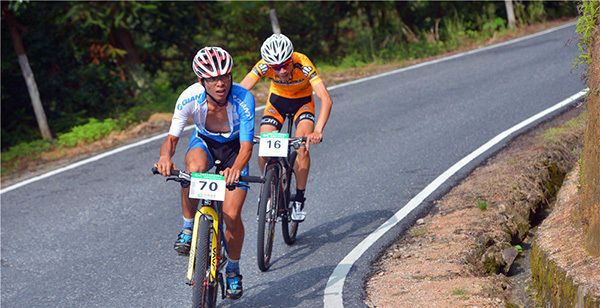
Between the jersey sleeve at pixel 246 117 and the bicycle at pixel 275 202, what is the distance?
991mm

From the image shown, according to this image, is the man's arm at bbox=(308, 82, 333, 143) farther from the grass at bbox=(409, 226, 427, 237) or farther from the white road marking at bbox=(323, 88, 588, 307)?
the grass at bbox=(409, 226, 427, 237)

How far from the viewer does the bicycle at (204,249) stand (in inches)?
256

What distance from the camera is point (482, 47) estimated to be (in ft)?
68.9

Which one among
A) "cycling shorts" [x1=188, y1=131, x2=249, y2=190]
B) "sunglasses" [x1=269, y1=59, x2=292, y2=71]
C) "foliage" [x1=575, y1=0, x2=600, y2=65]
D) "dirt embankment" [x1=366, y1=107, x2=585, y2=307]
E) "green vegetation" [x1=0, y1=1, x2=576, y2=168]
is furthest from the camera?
"green vegetation" [x1=0, y1=1, x2=576, y2=168]

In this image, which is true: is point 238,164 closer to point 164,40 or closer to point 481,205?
→ point 481,205

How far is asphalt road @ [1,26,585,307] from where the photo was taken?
839 cm

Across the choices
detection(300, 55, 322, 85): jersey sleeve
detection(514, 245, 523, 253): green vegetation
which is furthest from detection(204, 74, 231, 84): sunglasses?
detection(514, 245, 523, 253): green vegetation

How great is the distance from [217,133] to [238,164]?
2.44ft

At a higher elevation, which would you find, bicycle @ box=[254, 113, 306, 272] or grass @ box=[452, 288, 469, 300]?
bicycle @ box=[254, 113, 306, 272]

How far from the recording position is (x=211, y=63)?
272 inches

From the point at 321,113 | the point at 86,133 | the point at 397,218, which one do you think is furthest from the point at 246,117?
the point at 86,133

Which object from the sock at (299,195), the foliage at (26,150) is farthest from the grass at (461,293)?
the foliage at (26,150)

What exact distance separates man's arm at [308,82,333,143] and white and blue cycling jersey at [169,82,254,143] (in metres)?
1.15

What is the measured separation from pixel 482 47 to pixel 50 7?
30.5 feet
